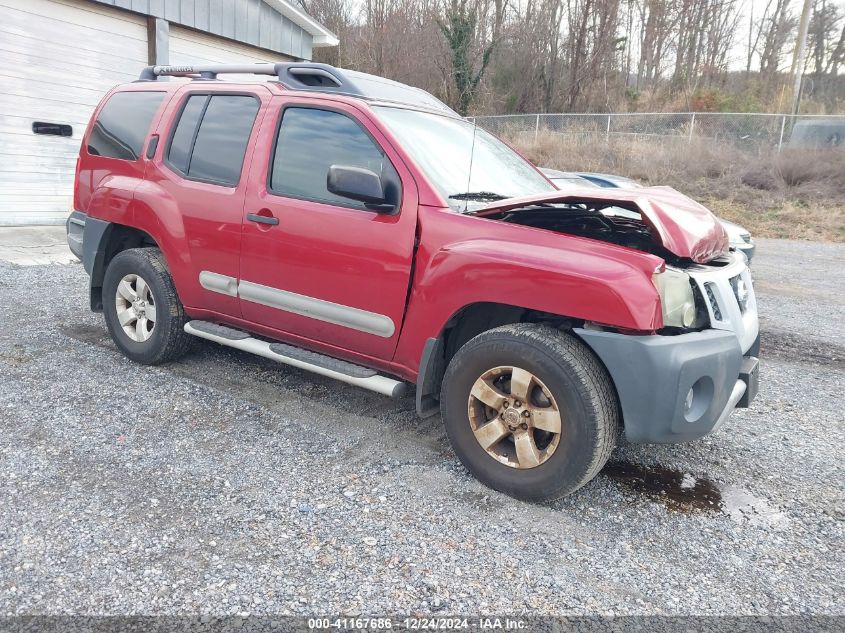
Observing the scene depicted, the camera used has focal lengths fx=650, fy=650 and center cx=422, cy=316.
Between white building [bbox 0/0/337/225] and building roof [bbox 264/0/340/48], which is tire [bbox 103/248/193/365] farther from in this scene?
building roof [bbox 264/0/340/48]

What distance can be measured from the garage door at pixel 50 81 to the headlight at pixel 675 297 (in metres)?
10.6

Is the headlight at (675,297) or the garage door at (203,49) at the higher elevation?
the garage door at (203,49)

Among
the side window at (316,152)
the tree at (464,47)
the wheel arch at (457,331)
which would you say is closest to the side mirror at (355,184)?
the side window at (316,152)

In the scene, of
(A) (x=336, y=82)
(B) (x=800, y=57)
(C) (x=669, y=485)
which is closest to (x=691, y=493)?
(C) (x=669, y=485)

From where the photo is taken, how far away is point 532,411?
2943mm

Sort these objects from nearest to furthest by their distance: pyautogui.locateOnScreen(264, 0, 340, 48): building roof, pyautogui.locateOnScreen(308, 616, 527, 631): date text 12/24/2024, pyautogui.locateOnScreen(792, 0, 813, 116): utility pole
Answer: pyautogui.locateOnScreen(308, 616, 527, 631): date text 12/24/2024, pyautogui.locateOnScreen(264, 0, 340, 48): building roof, pyautogui.locateOnScreen(792, 0, 813, 116): utility pole

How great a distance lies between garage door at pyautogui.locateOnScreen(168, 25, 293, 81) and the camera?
1203 cm

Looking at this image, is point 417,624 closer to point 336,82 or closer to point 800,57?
point 336,82

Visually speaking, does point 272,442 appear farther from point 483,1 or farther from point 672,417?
point 483,1

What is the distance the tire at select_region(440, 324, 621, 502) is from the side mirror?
2.93 feet

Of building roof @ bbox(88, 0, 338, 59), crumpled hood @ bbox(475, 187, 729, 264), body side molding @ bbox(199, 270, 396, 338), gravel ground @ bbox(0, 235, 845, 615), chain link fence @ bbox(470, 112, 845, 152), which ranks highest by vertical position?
building roof @ bbox(88, 0, 338, 59)

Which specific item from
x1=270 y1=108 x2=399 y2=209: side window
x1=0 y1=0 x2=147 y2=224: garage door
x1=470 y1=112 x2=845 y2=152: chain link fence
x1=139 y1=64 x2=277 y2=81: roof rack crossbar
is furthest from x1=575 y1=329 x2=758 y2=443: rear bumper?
x1=470 y1=112 x2=845 y2=152: chain link fence

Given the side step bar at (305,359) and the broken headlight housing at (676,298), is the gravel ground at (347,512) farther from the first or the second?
the broken headlight housing at (676,298)

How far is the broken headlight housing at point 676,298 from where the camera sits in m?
2.75
